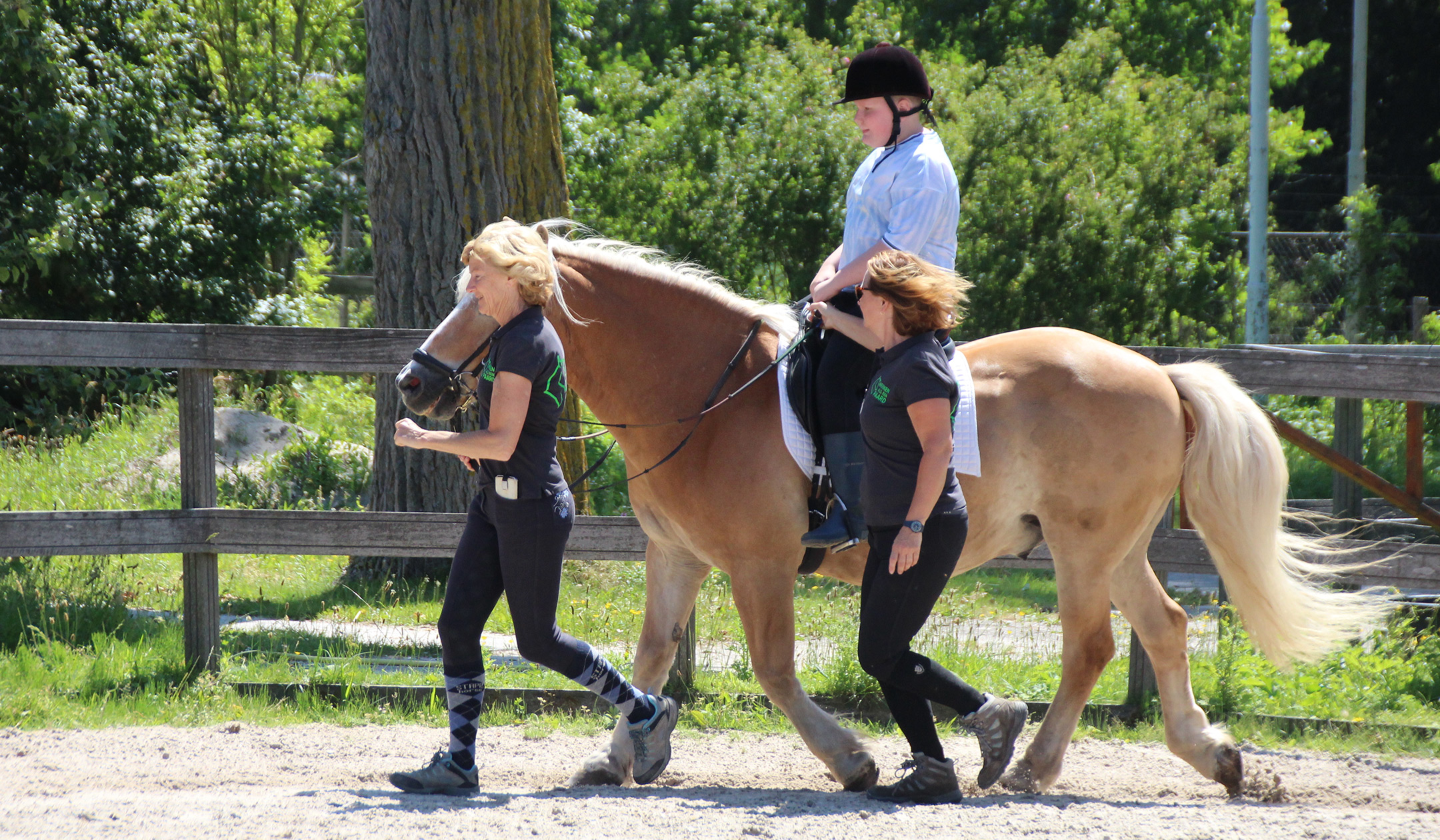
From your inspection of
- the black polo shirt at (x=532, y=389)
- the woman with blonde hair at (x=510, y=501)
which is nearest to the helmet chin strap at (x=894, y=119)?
the woman with blonde hair at (x=510, y=501)

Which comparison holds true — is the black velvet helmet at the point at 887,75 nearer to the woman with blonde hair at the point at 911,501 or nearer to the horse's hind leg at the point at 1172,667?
the woman with blonde hair at the point at 911,501

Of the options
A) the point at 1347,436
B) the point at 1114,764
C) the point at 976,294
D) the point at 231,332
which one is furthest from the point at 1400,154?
the point at 231,332

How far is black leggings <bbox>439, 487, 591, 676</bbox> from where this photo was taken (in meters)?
3.61

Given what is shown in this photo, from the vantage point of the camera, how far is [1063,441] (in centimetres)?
409

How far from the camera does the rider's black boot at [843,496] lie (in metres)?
3.74

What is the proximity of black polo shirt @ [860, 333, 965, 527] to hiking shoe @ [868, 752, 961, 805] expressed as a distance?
0.81 meters

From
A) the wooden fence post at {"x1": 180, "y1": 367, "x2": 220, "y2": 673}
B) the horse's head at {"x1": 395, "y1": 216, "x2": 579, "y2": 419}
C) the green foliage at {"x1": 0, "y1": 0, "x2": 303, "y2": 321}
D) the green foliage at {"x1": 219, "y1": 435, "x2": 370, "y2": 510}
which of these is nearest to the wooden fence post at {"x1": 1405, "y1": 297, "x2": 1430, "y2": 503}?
the horse's head at {"x1": 395, "y1": 216, "x2": 579, "y2": 419}

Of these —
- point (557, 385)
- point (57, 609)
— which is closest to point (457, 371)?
point (557, 385)

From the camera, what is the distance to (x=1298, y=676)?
5.16 metres

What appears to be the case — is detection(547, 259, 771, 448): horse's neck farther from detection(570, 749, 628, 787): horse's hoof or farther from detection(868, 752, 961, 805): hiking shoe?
detection(868, 752, 961, 805): hiking shoe

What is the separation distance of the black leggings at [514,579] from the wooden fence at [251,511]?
1332 mm

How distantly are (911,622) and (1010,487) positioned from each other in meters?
0.79

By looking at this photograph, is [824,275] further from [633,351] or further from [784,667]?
[784,667]

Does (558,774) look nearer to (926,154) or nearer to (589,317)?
(589,317)
